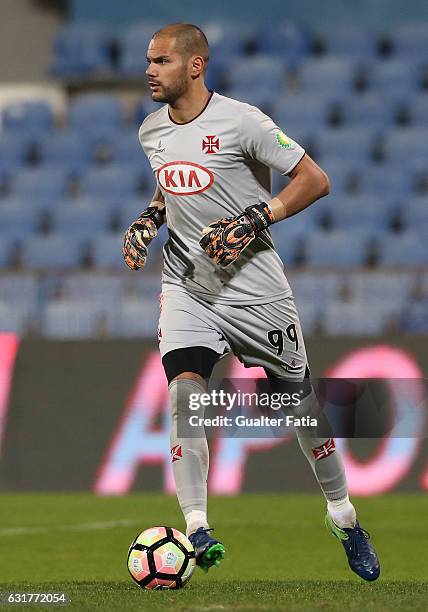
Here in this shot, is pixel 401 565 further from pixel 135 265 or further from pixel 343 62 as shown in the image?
pixel 343 62

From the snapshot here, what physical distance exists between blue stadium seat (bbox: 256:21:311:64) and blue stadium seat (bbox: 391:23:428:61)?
3.79 ft

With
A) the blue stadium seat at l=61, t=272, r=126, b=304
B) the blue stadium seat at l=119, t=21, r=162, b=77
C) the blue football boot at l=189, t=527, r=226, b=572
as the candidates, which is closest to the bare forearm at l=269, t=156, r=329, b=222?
the blue football boot at l=189, t=527, r=226, b=572

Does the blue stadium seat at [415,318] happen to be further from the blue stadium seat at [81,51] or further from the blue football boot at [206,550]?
the blue stadium seat at [81,51]

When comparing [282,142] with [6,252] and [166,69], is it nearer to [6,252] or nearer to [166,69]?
[166,69]

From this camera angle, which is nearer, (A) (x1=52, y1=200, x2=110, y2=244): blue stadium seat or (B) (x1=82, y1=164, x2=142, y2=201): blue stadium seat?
(A) (x1=52, y1=200, x2=110, y2=244): blue stadium seat

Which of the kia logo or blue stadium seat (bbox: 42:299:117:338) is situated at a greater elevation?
the kia logo

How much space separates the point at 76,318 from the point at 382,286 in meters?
2.61

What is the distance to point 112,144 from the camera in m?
16.4

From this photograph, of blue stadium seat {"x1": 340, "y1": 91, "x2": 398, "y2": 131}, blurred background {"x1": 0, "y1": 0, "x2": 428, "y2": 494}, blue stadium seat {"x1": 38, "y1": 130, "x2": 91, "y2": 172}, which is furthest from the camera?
blue stadium seat {"x1": 38, "y1": 130, "x2": 91, "y2": 172}

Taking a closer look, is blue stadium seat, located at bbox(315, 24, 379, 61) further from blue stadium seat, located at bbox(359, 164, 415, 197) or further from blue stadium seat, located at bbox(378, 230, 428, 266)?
blue stadium seat, located at bbox(378, 230, 428, 266)

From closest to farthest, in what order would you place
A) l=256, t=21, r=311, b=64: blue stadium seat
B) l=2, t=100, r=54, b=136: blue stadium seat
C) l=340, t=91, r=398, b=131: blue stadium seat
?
l=340, t=91, r=398, b=131: blue stadium seat
l=2, t=100, r=54, b=136: blue stadium seat
l=256, t=21, r=311, b=64: blue stadium seat

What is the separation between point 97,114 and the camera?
16.8 meters

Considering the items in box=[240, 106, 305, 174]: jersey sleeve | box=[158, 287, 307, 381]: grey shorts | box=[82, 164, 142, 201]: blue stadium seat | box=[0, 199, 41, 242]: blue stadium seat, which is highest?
box=[240, 106, 305, 174]: jersey sleeve

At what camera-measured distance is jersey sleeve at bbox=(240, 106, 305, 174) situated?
5496mm
